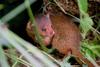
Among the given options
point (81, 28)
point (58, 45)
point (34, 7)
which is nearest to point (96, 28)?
point (81, 28)

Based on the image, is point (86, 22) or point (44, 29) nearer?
point (86, 22)

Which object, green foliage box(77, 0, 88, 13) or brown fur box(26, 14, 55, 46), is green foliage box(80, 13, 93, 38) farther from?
brown fur box(26, 14, 55, 46)

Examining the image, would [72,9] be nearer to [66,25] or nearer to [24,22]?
[66,25]

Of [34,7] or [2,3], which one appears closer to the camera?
[2,3]

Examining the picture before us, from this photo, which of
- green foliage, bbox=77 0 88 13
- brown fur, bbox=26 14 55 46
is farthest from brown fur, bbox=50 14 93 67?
green foliage, bbox=77 0 88 13

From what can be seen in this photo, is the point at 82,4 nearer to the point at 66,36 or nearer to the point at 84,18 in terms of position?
the point at 84,18

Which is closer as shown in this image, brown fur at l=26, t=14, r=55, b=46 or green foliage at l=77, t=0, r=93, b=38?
green foliage at l=77, t=0, r=93, b=38

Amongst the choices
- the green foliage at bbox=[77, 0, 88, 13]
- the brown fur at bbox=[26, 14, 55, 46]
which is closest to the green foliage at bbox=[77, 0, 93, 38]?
the green foliage at bbox=[77, 0, 88, 13]

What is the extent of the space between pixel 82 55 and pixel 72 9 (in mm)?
276

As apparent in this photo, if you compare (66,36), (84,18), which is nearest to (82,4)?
(84,18)

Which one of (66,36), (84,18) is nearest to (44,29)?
(66,36)

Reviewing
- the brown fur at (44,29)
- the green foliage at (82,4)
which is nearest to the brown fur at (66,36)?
the brown fur at (44,29)

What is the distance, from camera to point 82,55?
47.9 inches

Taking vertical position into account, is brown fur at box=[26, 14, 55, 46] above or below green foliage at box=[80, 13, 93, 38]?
above
